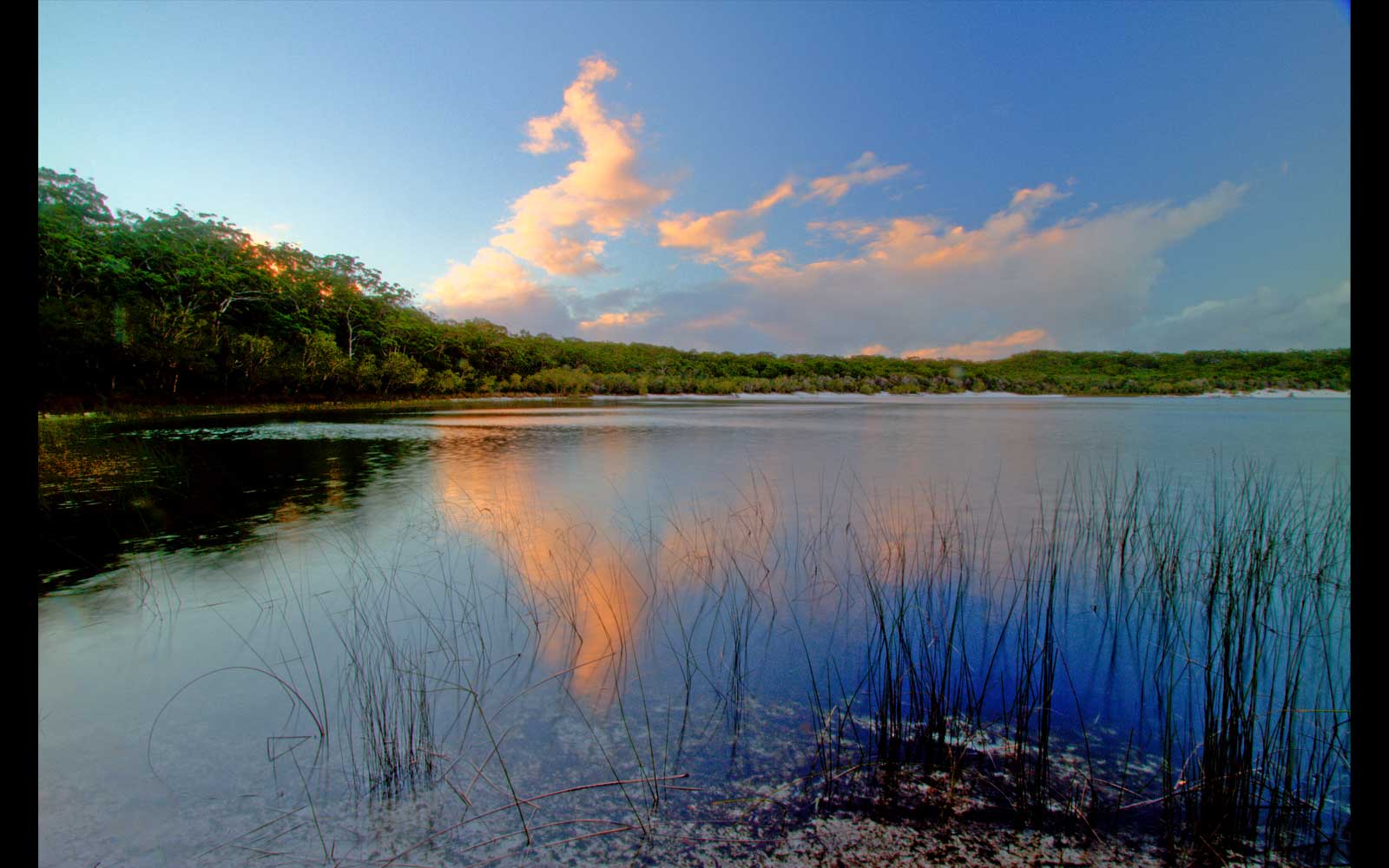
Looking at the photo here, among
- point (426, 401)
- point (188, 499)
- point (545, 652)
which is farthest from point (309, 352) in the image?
point (545, 652)

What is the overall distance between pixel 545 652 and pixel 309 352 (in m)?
38.0

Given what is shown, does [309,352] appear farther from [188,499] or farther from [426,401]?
[188,499]

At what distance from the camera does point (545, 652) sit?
11.7ft

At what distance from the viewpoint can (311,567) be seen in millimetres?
5219

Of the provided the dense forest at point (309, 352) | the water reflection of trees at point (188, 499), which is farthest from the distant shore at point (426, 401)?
the water reflection of trees at point (188, 499)

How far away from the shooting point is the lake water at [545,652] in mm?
2283

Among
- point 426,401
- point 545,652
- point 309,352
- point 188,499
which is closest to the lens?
point 545,652

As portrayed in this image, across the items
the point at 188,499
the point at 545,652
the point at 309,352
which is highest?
the point at 309,352

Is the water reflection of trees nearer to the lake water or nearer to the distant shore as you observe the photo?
the lake water

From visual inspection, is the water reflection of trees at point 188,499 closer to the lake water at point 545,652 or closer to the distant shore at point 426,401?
the lake water at point 545,652

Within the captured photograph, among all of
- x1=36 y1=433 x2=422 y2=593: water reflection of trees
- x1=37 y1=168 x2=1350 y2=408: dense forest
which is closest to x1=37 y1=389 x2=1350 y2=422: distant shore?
x1=37 y1=168 x2=1350 y2=408: dense forest

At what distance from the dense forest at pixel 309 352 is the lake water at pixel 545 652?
1860mm
